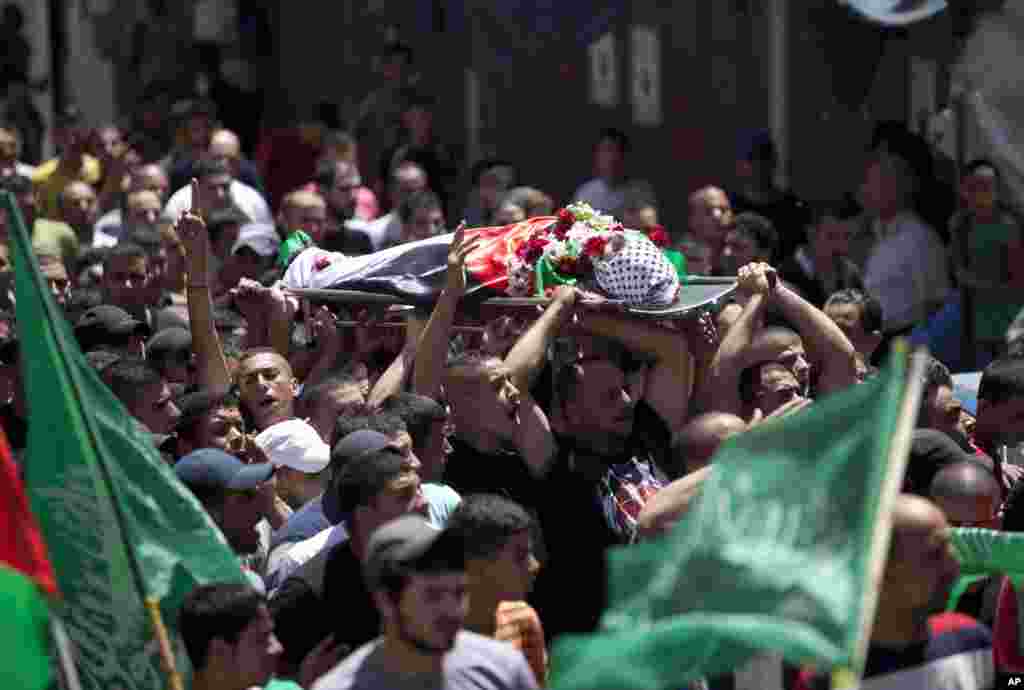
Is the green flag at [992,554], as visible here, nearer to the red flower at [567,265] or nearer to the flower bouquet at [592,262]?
the flower bouquet at [592,262]

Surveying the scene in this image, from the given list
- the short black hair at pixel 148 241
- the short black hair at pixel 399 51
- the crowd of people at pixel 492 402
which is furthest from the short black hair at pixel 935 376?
the short black hair at pixel 399 51

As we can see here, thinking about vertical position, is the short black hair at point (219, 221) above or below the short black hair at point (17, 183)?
below

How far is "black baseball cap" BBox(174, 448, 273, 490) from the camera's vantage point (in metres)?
7.30

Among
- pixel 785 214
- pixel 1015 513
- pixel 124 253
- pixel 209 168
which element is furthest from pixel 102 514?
pixel 785 214

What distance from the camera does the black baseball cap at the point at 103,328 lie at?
31.7 feet

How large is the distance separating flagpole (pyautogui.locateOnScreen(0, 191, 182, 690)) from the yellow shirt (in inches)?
360

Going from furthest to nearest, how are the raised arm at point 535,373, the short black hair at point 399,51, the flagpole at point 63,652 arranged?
the short black hair at point 399,51
the raised arm at point 535,373
the flagpole at point 63,652

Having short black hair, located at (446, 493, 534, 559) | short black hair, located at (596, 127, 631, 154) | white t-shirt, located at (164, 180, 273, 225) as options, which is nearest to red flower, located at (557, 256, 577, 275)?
short black hair, located at (446, 493, 534, 559)

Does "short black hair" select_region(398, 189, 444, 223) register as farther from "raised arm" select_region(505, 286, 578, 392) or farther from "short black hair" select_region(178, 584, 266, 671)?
"short black hair" select_region(178, 584, 266, 671)

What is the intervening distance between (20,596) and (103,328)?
149 inches

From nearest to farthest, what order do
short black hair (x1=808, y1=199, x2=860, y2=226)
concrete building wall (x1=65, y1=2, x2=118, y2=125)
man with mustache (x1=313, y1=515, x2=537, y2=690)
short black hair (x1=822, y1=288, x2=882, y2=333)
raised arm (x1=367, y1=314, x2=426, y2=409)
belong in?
man with mustache (x1=313, y1=515, x2=537, y2=690), raised arm (x1=367, y1=314, x2=426, y2=409), short black hair (x1=822, y1=288, x2=882, y2=333), short black hair (x1=808, y1=199, x2=860, y2=226), concrete building wall (x1=65, y1=2, x2=118, y2=125)

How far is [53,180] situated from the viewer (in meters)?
16.1

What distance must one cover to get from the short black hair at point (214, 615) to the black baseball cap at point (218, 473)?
1038 mm

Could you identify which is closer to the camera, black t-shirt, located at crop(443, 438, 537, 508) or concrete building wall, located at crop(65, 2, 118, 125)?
black t-shirt, located at crop(443, 438, 537, 508)
